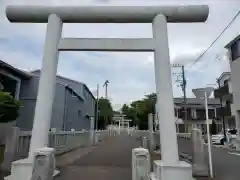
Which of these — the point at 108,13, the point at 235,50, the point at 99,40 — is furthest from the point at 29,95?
the point at 235,50

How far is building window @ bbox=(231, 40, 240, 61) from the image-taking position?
66.9 feet

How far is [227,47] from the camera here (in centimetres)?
2203

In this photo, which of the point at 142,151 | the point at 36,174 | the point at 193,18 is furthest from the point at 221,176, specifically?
the point at 36,174

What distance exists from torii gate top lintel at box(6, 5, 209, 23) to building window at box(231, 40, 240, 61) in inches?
538

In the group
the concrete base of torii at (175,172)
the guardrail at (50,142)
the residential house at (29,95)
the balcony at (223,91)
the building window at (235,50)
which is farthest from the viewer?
the balcony at (223,91)

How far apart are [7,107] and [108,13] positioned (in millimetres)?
4705

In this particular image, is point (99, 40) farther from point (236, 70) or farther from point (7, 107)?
point (236, 70)

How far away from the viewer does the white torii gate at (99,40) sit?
7.83m

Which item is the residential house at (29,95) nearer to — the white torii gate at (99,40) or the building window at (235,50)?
the white torii gate at (99,40)

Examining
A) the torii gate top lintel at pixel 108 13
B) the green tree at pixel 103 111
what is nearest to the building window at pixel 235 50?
the torii gate top lintel at pixel 108 13

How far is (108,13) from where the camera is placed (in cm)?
853

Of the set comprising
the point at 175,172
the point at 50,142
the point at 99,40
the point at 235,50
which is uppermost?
the point at 235,50

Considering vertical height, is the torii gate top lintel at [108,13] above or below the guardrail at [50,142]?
above

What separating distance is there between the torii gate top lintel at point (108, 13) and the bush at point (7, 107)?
2660 mm
